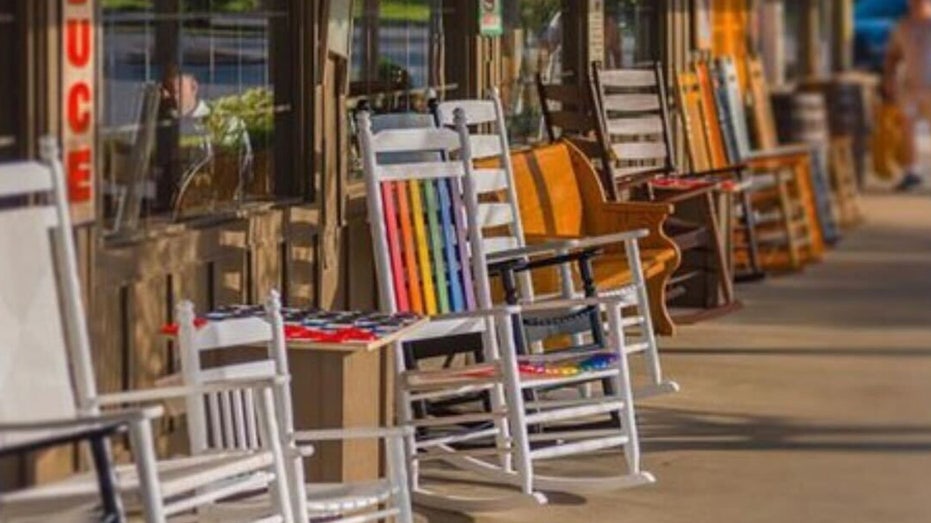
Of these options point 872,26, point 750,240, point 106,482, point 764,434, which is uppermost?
point 872,26

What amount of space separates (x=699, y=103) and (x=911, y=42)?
20.9 feet

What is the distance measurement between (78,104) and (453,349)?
5.51ft

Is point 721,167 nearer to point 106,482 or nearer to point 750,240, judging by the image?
point 750,240

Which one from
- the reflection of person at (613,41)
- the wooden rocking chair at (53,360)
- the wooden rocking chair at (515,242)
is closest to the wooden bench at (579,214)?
the wooden rocking chair at (515,242)

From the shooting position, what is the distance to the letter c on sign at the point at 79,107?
4.97m

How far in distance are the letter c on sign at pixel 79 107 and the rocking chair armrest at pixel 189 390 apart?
2.47 feet

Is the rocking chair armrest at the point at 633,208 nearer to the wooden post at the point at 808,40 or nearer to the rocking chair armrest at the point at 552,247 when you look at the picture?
the rocking chair armrest at the point at 552,247

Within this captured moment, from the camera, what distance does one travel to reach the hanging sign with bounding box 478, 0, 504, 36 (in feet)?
25.5

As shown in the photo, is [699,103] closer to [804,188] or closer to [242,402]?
[804,188]

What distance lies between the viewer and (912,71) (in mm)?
16406

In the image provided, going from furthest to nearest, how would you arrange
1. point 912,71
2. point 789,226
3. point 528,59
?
point 912,71, point 789,226, point 528,59

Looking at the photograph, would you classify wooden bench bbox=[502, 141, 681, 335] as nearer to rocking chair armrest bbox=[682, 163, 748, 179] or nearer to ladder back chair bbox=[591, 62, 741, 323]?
ladder back chair bbox=[591, 62, 741, 323]

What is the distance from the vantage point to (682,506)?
19.8 feet

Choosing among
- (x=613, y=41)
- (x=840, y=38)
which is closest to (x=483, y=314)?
(x=613, y=41)
